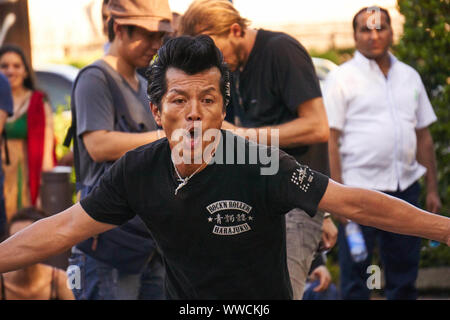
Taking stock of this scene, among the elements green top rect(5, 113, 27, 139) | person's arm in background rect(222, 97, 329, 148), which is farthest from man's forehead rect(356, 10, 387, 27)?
green top rect(5, 113, 27, 139)

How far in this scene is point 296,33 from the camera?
54.7 ft

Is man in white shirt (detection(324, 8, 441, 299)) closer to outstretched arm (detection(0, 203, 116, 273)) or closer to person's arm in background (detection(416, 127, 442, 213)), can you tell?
person's arm in background (detection(416, 127, 442, 213))

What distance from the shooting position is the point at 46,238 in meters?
2.71

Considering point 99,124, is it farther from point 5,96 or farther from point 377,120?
point 377,120

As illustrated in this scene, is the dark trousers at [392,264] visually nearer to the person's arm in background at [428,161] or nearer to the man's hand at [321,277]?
the person's arm in background at [428,161]

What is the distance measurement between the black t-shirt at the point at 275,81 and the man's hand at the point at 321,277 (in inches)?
42.0

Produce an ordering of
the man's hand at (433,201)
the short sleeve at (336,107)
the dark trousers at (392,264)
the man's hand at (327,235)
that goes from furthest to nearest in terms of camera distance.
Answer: the man's hand at (433,201) < the short sleeve at (336,107) < the dark trousers at (392,264) < the man's hand at (327,235)

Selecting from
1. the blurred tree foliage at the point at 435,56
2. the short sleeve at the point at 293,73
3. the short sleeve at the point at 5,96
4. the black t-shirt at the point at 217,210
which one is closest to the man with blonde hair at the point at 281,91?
the short sleeve at the point at 293,73

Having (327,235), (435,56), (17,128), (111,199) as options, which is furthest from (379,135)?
(111,199)

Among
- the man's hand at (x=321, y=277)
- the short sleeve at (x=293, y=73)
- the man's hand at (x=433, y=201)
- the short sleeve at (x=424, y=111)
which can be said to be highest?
the short sleeve at (x=293, y=73)

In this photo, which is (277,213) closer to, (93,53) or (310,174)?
(310,174)

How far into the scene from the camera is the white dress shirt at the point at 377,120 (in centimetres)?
529

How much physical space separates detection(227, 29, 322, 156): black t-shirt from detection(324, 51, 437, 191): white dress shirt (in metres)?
1.61

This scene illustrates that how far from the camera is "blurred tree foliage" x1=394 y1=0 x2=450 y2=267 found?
6.29 meters
